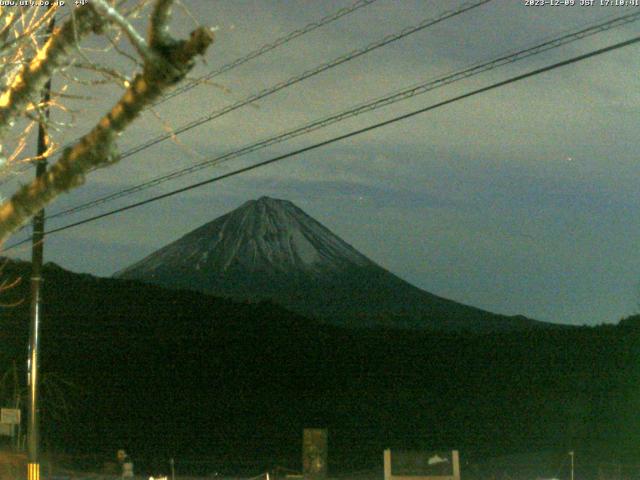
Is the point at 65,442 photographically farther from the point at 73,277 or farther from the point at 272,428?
the point at 73,277

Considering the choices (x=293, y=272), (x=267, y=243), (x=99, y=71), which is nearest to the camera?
(x=99, y=71)

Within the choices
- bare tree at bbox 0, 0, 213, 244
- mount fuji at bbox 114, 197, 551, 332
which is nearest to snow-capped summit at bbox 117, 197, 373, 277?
mount fuji at bbox 114, 197, 551, 332

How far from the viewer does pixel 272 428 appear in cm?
5847

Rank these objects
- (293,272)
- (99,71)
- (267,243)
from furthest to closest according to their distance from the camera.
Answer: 1. (267,243)
2. (293,272)
3. (99,71)

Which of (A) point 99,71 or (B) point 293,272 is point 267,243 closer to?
(B) point 293,272

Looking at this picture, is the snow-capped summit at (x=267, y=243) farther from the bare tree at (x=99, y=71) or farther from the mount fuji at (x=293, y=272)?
the bare tree at (x=99, y=71)

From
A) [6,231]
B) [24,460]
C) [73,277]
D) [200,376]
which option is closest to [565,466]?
[24,460]

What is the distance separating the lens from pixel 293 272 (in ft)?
519

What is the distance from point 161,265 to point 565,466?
121297mm

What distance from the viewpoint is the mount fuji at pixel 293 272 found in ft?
459

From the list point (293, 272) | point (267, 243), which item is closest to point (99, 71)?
point (293, 272)

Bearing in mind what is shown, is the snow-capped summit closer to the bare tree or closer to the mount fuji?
the mount fuji

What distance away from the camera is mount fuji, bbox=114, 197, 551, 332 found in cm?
13988

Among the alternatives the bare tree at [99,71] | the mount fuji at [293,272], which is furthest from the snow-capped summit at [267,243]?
the bare tree at [99,71]
